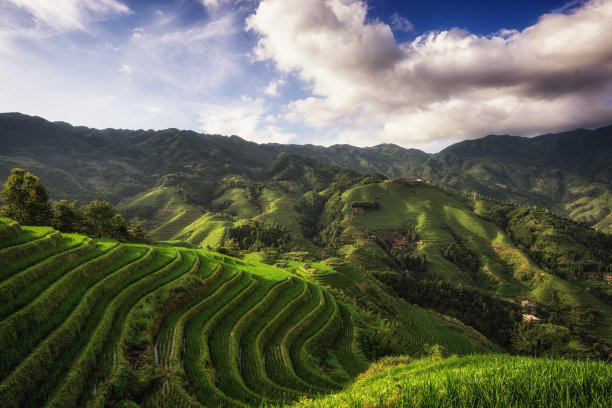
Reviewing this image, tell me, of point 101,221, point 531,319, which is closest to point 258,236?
point 101,221

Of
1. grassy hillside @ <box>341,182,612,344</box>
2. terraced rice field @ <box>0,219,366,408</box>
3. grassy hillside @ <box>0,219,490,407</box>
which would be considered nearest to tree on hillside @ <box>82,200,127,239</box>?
terraced rice field @ <box>0,219,366,408</box>

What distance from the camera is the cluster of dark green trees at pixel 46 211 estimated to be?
116 ft

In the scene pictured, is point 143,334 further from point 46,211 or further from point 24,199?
point 46,211

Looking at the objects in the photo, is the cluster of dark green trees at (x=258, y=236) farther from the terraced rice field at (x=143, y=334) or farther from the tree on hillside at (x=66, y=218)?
the terraced rice field at (x=143, y=334)

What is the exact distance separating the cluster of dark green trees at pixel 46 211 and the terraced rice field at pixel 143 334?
40.4 feet

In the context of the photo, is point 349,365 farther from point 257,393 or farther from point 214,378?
point 214,378

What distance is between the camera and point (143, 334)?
21875 mm

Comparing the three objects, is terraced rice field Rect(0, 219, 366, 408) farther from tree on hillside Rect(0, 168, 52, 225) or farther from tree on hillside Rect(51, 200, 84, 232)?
tree on hillside Rect(51, 200, 84, 232)

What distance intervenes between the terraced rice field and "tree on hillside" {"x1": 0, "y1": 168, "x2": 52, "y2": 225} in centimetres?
1207

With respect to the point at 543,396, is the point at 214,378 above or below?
below

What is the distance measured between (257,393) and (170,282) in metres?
15.8

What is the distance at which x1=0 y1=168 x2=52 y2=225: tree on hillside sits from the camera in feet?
114

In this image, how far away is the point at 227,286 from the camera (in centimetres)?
3569

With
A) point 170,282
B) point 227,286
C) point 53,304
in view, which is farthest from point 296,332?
point 53,304
